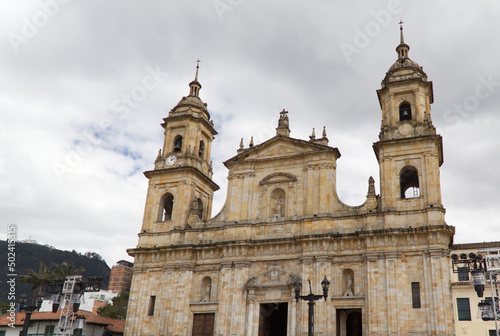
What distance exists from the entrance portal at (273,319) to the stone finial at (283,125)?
11321 mm

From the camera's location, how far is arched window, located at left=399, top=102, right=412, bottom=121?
102 feet

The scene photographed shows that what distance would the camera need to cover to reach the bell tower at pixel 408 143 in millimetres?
28062

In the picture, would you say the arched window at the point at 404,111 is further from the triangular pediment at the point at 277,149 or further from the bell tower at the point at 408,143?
the triangular pediment at the point at 277,149

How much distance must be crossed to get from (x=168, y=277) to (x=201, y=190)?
737 cm

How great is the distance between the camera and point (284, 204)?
31641 millimetres

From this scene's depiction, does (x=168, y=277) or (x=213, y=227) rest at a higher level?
(x=213, y=227)

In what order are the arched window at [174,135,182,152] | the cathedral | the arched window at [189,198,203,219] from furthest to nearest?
the arched window at [174,135,182,152]
the arched window at [189,198,203,219]
the cathedral

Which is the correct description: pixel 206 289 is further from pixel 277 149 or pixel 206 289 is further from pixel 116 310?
pixel 116 310

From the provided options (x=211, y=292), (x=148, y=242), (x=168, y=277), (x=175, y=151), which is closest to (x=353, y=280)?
(x=211, y=292)

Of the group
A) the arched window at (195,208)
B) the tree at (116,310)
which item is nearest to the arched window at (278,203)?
the arched window at (195,208)

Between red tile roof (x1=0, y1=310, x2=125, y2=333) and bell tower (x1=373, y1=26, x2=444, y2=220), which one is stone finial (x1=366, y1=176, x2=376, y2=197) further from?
red tile roof (x1=0, y1=310, x2=125, y2=333)

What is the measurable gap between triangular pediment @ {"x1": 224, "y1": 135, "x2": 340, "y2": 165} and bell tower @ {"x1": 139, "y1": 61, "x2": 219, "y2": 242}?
11.7 feet

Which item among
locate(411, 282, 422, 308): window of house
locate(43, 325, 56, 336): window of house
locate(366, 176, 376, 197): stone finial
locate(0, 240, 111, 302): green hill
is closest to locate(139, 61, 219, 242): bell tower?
locate(43, 325, 56, 336): window of house

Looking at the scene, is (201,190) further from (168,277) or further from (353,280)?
(353,280)
